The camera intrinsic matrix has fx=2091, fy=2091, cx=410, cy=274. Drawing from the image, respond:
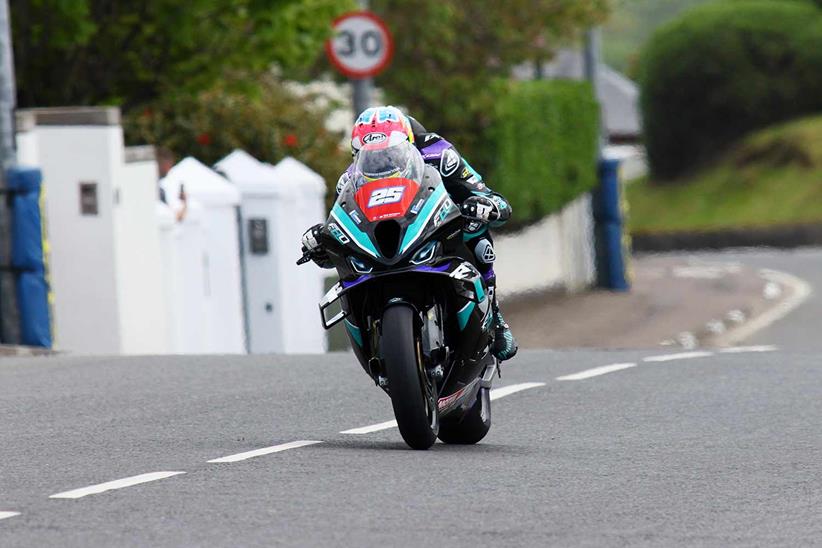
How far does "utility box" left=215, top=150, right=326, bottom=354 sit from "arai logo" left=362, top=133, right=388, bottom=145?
1157cm

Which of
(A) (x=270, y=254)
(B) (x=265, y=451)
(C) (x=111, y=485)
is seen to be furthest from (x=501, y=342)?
(A) (x=270, y=254)

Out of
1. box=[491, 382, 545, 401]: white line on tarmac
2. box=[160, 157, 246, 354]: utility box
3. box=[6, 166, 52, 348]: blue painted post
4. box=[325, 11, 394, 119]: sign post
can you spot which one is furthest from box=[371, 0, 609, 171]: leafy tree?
box=[491, 382, 545, 401]: white line on tarmac

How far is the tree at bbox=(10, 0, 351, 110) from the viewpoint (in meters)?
21.7

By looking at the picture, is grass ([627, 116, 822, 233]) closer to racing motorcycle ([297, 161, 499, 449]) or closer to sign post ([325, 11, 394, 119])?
sign post ([325, 11, 394, 119])

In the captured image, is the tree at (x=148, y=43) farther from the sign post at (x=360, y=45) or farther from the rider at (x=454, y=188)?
the rider at (x=454, y=188)

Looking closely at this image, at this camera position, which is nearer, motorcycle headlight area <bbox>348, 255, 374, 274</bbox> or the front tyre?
the front tyre

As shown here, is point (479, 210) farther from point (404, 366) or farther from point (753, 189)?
point (753, 189)

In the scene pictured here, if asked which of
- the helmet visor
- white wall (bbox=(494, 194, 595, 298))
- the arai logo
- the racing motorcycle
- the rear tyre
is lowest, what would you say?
white wall (bbox=(494, 194, 595, 298))

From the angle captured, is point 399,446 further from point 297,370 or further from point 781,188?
point 781,188

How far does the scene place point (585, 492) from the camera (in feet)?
26.0

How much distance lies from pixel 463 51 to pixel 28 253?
1765cm

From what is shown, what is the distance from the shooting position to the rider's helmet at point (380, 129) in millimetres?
9188

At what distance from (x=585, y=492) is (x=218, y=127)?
18.4m

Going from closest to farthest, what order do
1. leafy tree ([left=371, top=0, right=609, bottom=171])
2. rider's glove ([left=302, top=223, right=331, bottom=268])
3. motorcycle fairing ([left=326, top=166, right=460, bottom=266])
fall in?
motorcycle fairing ([left=326, top=166, right=460, bottom=266]) < rider's glove ([left=302, top=223, right=331, bottom=268]) < leafy tree ([left=371, top=0, right=609, bottom=171])
